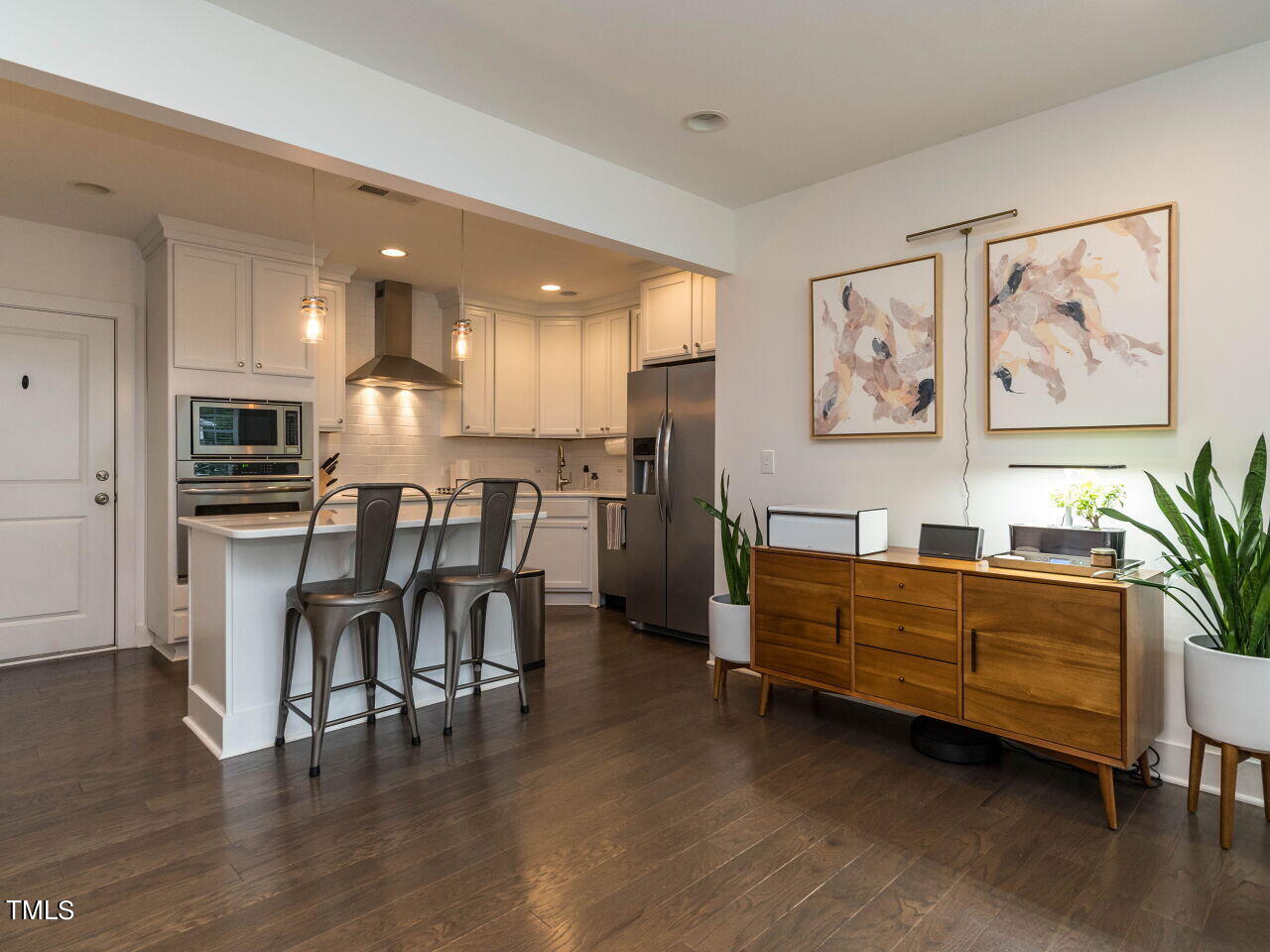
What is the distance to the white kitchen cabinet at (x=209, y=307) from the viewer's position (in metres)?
4.24

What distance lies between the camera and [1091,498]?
101 inches

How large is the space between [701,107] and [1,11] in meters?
2.15

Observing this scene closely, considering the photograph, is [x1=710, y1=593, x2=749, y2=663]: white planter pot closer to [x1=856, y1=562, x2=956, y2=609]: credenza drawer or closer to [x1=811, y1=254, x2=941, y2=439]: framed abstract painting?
[x1=856, y1=562, x2=956, y2=609]: credenza drawer

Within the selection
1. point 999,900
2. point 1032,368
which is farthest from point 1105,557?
point 999,900

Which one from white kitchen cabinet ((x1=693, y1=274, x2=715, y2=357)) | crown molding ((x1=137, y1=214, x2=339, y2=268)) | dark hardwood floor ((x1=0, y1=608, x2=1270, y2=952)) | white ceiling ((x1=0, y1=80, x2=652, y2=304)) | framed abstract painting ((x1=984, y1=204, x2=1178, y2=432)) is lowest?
dark hardwood floor ((x1=0, y1=608, x2=1270, y2=952))

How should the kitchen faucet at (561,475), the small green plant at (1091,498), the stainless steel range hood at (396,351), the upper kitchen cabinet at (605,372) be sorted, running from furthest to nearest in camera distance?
the kitchen faucet at (561,475) < the upper kitchen cabinet at (605,372) < the stainless steel range hood at (396,351) < the small green plant at (1091,498)

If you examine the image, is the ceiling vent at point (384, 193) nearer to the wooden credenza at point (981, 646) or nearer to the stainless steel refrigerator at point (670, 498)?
the stainless steel refrigerator at point (670, 498)

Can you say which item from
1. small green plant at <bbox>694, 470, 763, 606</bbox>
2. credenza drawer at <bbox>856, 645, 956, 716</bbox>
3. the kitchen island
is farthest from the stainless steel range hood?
credenza drawer at <bbox>856, 645, 956, 716</bbox>

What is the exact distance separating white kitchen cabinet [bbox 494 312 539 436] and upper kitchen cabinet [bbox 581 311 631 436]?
0.43m

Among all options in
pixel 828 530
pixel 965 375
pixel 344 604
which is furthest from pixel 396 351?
pixel 965 375

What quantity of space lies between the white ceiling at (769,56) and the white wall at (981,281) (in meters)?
0.17

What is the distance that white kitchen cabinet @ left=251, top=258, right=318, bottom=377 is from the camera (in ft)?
14.9

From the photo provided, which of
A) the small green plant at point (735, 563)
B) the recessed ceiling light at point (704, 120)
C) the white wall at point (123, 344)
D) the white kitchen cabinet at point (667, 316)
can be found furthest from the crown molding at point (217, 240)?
the small green plant at point (735, 563)

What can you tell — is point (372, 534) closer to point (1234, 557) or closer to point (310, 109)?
point (310, 109)
